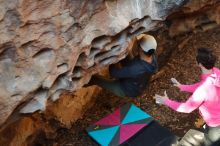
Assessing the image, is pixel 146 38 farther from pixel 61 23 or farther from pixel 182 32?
pixel 182 32

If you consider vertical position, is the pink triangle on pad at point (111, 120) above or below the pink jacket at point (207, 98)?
below

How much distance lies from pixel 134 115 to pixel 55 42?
161 cm

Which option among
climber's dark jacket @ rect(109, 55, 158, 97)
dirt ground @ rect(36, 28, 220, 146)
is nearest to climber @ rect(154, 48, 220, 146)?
climber's dark jacket @ rect(109, 55, 158, 97)

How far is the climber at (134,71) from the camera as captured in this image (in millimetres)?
3248

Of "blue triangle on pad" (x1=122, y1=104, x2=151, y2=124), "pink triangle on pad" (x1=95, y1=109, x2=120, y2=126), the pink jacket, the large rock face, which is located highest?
the large rock face

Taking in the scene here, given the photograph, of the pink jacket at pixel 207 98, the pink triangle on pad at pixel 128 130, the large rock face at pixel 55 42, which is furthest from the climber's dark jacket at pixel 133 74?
the pink triangle on pad at pixel 128 130

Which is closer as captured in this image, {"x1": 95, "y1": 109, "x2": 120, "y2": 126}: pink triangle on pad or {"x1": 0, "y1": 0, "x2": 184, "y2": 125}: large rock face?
{"x1": 0, "y1": 0, "x2": 184, "y2": 125}: large rock face

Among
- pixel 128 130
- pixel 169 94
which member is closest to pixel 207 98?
pixel 128 130

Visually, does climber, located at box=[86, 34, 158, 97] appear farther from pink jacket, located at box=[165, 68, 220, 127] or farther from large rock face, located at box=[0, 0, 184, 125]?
pink jacket, located at box=[165, 68, 220, 127]

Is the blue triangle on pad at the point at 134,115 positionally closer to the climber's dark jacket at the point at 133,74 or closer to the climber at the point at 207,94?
the climber's dark jacket at the point at 133,74

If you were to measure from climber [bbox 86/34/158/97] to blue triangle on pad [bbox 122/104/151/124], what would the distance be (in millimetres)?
489

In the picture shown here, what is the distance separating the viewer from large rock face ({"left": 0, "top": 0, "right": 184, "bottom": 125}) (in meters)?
2.35

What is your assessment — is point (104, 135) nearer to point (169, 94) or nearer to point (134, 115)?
point (134, 115)

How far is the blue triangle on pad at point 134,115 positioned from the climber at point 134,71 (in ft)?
1.60
